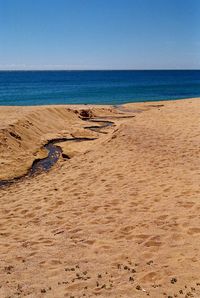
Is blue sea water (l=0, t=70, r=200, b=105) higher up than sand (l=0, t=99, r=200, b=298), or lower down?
higher up

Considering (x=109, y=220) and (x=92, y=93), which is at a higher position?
(x=92, y=93)

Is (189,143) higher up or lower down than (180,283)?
higher up

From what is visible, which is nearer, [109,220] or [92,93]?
[109,220]

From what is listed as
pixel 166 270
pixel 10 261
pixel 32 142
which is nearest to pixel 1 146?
pixel 32 142

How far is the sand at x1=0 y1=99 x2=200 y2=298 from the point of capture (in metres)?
6.91

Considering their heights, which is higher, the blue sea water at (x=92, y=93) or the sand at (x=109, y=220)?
the blue sea water at (x=92, y=93)

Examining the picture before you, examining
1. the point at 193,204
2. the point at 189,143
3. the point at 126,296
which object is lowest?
the point at 126,296

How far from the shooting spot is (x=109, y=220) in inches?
381

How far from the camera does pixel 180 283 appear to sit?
6.58m

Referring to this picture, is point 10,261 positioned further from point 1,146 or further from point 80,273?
point 1,146

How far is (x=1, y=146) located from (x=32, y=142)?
302 cm

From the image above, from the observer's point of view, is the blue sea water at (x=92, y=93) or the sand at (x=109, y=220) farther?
the blue sea water at (x=92, y=93)

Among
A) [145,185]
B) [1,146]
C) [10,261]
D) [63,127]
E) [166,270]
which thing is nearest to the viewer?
[166,270]

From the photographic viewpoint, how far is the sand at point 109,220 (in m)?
6.91
